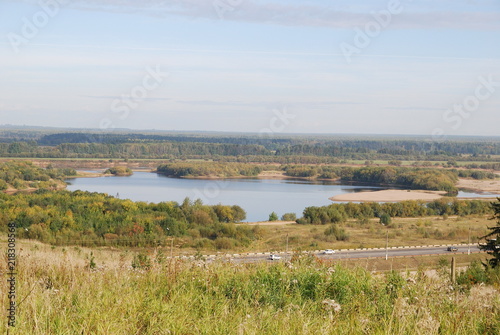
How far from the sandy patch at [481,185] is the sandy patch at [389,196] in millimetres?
5397

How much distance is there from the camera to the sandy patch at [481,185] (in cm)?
5150

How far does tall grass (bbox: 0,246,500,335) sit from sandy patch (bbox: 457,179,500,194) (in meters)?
50.0

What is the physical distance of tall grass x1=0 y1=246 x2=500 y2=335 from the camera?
311cm

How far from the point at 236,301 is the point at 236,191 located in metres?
42.5

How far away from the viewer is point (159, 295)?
3.76 metres

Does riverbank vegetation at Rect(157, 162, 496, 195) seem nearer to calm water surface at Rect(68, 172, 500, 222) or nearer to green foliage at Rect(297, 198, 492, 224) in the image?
calm water surface at Rect(68, 172, 500, 222)

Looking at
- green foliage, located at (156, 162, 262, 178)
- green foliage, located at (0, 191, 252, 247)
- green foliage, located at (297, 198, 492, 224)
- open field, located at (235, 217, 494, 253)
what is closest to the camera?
green foliage, located at (0, 191, 252, 247)

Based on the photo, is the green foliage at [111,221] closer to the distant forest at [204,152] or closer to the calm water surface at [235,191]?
the calm water surface at [235,191]

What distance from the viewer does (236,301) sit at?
3.76 m

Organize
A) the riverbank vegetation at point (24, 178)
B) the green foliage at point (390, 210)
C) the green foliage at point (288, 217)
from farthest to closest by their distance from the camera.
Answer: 1. the riverbank vegetation at point (24, 178)
2. the green foliage at point (288, 217)
3. the green foliage at point (390, 210)

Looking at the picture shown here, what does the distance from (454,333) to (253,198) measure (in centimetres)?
3895

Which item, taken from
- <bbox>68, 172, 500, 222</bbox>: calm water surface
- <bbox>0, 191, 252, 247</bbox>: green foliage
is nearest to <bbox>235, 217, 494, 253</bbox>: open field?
<bbox>0, 191, 252, 247</bbox>: green foliage

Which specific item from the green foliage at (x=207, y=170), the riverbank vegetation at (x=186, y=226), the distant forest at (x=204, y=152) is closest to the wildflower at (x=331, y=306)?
the riverbank vegetation at (x=186, y=226)

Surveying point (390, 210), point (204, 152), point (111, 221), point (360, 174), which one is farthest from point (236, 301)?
point (204, 152)
